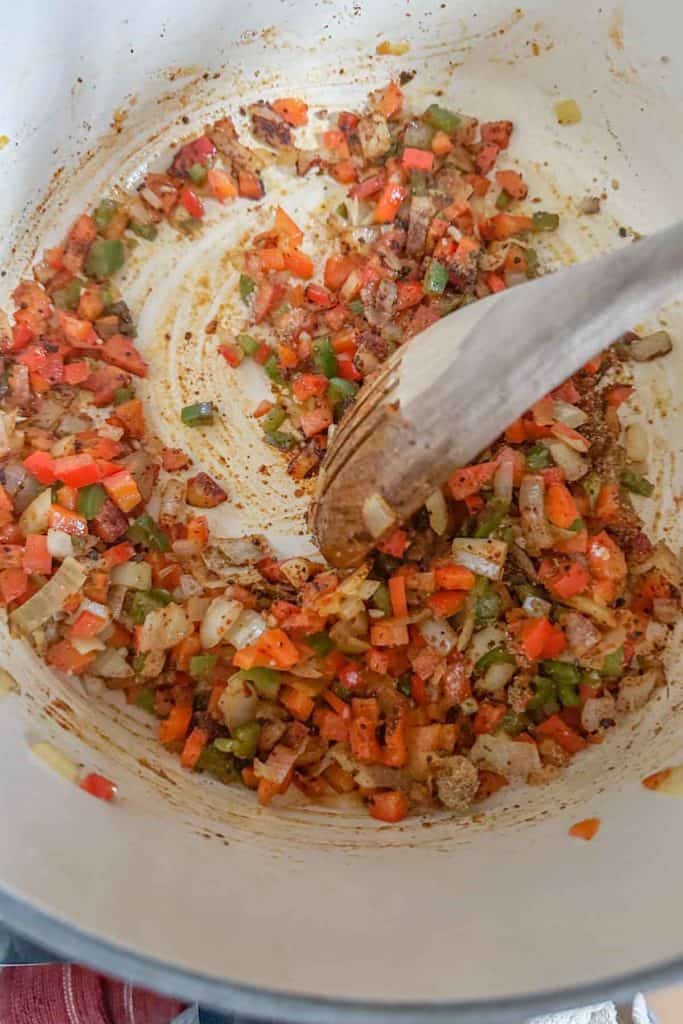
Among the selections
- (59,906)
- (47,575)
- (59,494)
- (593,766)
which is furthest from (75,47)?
(593,766)

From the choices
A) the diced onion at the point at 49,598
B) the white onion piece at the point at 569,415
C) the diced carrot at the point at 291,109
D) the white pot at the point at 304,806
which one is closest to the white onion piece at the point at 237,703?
the white pot at the point at 304,806

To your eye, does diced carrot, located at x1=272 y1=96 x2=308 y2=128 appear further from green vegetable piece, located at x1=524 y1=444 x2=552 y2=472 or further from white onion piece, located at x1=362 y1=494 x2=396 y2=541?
white onion piece, located at x1=362 y1=494 x2=396 y2=541

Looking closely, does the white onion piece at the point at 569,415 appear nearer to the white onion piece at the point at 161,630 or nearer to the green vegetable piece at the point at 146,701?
the white onion piece at the point at 161,630

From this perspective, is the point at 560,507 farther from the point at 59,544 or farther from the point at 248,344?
the point at 59,544

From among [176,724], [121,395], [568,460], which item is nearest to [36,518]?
[121,395]

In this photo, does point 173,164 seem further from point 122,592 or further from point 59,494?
point 122,592
